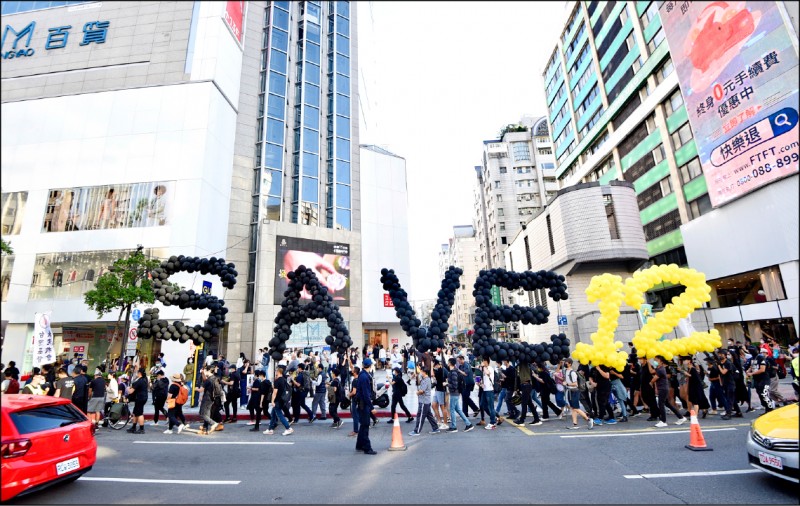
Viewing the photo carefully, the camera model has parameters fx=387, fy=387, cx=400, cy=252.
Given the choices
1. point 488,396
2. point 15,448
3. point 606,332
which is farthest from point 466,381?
point 15,448

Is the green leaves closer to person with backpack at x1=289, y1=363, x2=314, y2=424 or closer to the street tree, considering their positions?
the street tree

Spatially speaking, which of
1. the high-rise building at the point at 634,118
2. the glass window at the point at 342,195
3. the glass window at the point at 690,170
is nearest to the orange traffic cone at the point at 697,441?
the high-rise building at the point at 634,118

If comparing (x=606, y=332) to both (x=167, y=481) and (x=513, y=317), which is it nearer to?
(x=513, y=317)

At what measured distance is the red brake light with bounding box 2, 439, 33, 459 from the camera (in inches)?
206

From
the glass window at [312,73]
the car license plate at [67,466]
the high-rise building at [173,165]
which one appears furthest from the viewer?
the glass window at [312,73]

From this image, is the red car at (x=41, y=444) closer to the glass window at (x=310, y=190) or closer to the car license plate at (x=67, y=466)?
the car license plate at (x=67, y=466)

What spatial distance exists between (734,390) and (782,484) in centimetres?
602

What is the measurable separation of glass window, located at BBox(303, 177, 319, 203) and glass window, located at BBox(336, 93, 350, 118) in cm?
854

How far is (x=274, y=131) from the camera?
35219 millimetres

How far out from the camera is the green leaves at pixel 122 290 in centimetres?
1889

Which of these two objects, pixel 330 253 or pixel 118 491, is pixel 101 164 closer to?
pixel 330 253

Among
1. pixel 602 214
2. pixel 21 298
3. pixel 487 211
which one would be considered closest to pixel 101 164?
pixel 21 298

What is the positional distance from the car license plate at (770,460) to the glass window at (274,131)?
36.0 m

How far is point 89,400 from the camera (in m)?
10.9
